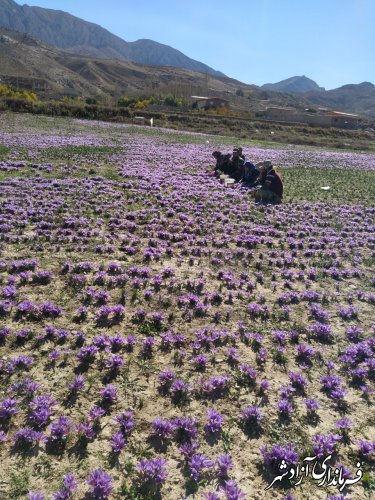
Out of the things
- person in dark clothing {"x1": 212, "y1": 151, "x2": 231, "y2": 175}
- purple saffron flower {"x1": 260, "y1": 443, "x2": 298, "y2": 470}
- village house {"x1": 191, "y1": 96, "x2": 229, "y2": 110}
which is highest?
village house {"x1": 191, "y1": 96, "x2": 229, "y2": 110}

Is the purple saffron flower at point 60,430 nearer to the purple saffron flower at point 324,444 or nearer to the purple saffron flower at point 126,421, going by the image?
the purple saffron flower at point 126,421

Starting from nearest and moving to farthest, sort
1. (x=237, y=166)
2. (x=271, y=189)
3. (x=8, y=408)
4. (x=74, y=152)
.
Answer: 1. (x=8, y=408)
2. (x=271, y=189)
3. (x=237, y=166)
4. (x=74, y=152)

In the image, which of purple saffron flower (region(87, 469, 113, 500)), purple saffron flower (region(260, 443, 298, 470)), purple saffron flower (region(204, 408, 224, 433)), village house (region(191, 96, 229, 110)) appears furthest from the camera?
village house (region(191, 96, 229, 110))

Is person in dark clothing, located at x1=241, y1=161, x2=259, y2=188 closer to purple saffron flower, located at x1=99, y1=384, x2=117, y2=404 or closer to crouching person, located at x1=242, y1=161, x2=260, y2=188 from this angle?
crouching person, located at x1=242, y1=161, x2=260, y2=188

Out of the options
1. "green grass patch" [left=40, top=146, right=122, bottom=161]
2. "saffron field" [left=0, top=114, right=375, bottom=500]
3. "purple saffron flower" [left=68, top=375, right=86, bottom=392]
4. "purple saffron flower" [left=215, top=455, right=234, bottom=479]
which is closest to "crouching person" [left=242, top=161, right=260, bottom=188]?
"saffron field" [left=0, top=114, right=375, bottom=500]

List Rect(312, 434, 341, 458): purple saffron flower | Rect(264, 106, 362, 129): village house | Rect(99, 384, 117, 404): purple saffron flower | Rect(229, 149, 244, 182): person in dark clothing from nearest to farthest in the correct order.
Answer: Rect(312, 434, 341, 458): purple saffron flower < Rect(99, 384, 117, 404): purple saffron flower < Rect(229, 149, 244, 182): person in dark clothing < Rect(264, 106, 362, 129): village house

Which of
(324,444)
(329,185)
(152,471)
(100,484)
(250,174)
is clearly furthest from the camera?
(329,185)

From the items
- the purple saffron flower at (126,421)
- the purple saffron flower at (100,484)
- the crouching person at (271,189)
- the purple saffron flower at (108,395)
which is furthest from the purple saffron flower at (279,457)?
the crouching person at (271,189)

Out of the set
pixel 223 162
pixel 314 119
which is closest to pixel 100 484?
pixel 223 162

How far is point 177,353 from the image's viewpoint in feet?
22.7

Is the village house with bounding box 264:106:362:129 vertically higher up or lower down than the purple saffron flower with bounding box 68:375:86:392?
higher up

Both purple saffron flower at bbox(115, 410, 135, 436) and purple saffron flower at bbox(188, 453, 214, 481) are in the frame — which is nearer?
purple saffron flower at bbox(188, 453, 214, 481)

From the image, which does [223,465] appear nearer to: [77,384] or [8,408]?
[77,384]

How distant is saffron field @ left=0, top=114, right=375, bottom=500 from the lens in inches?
187
